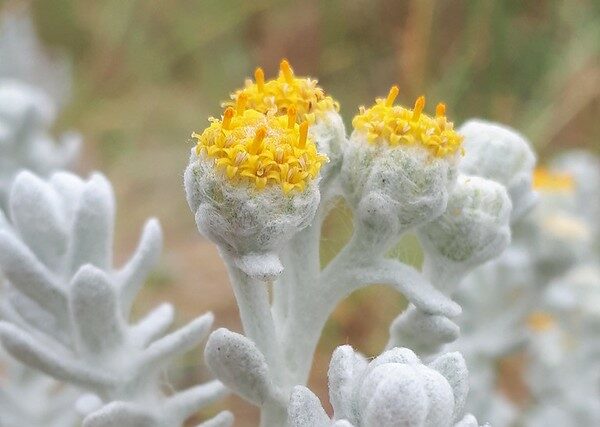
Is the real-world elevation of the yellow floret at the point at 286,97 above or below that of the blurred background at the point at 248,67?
below

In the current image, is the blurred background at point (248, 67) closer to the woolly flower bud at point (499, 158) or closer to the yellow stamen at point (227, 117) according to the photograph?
the woolly flower bud at point (499, 158)

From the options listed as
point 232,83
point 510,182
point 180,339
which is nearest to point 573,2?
point 232,83

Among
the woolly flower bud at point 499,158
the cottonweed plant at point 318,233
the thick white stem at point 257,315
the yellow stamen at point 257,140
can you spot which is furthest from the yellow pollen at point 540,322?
the yellow stamen at point 257,140

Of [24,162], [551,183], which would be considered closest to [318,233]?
[24,162]

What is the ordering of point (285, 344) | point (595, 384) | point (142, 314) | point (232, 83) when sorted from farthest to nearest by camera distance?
point (232, 83), point (142, 314), point (595, 384), point (285, 344)

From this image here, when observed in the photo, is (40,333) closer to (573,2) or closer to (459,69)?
(459,69)
